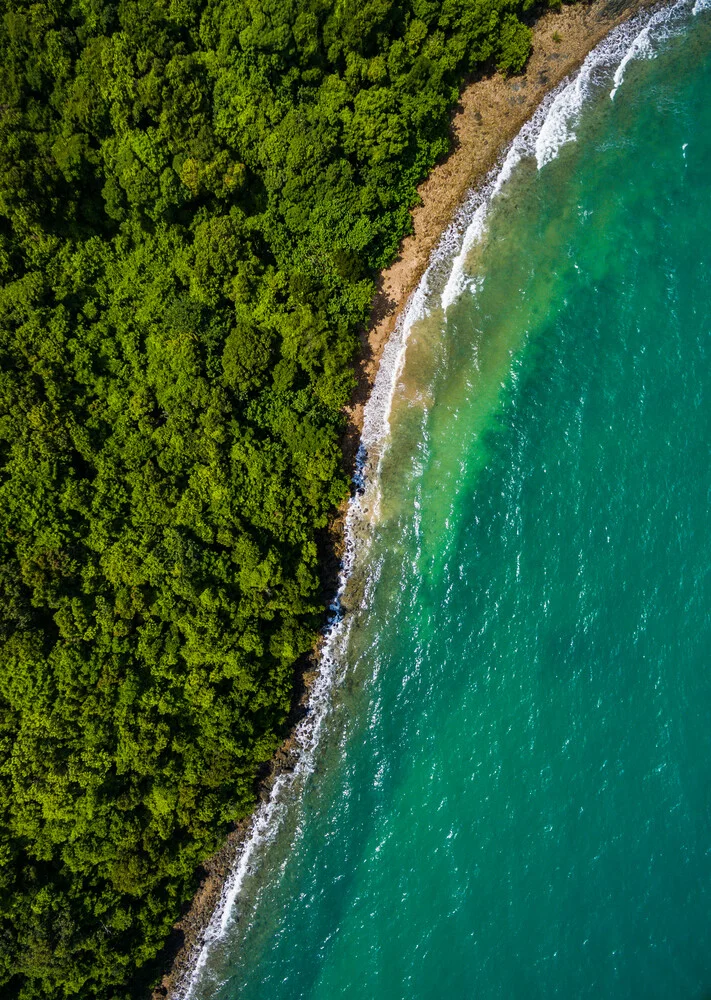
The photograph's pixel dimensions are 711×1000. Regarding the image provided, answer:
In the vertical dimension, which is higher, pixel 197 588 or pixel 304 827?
pixel 197 588

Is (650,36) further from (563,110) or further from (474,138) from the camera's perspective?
(474,138)

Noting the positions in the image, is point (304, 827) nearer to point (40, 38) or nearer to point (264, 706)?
point (264, 706)

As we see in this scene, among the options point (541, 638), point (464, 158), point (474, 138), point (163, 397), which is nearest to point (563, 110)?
point (474, 138)

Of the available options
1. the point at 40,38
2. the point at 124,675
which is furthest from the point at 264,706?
the point at 40,38

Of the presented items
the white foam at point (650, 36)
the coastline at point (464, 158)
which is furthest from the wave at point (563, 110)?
the coastline at point (464, 158)

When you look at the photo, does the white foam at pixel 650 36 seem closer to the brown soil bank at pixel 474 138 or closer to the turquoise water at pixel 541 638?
the turquoise water at pixel 541 638
